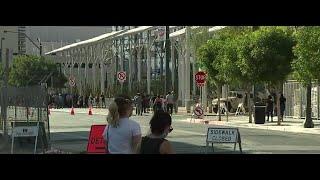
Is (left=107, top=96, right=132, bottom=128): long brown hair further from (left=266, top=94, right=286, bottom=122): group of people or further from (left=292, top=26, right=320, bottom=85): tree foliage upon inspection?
(left=266, top=94, right=286, bottom=122): group of people

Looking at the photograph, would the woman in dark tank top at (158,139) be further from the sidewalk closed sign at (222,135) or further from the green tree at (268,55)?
the green tree at (268,55)

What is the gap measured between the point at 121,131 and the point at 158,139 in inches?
33.7

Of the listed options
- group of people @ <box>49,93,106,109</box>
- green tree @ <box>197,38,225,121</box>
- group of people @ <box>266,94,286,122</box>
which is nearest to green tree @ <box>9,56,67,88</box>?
group of people @ <box>49,93,106,109</box>

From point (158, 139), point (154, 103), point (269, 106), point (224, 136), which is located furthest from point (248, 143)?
point (154, 103)

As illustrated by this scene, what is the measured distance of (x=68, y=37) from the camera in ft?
428

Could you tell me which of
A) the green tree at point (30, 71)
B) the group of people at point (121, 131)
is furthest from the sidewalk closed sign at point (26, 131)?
the green tree at point (30, 71)

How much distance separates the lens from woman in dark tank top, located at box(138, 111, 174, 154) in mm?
5566

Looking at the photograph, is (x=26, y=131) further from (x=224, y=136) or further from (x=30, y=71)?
(x=30, y=71)

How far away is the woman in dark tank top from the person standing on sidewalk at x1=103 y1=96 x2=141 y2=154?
68 cm

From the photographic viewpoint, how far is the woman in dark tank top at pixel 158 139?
5.57 metres

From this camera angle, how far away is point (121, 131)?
6383mm
